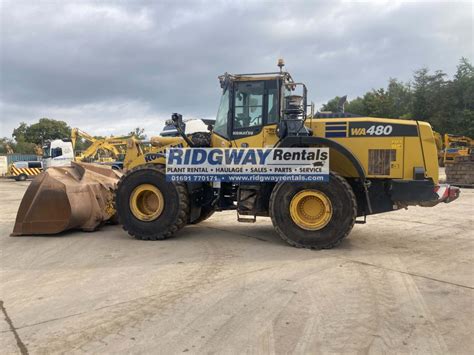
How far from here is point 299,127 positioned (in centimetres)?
703

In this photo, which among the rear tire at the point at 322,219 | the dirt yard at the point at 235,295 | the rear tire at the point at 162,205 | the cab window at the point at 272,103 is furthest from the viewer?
the rear tire at the point at 162,205

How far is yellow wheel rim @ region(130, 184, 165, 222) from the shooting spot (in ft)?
24.6

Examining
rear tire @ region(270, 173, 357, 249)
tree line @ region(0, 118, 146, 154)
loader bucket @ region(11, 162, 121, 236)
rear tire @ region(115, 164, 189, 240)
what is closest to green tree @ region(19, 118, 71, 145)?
tree line @ region(0, 118, 146, 154)

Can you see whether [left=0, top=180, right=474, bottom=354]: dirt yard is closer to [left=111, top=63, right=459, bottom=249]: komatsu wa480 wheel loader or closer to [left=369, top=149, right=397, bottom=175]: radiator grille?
[left=111, top=63, right=459, bottom=249]: komatsu wa480 wheel loader

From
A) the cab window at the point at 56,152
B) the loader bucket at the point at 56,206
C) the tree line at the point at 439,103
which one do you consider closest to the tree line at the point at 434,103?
the tree line at the point at 439,103

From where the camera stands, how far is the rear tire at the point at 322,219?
654cm

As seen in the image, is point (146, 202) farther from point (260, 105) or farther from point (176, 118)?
point (260, 105)

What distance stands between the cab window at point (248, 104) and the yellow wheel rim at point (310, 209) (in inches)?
60.6

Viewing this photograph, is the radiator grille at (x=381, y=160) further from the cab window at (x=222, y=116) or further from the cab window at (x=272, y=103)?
the cab window at (x=222, y=116)

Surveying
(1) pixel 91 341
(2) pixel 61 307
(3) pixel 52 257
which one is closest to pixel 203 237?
(3) pixel 52 257

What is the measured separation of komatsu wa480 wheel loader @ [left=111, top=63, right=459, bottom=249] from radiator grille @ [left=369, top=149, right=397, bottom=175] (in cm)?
2

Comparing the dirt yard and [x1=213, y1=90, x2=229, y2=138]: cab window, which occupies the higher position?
[x1=213, y1=90, x2=229, y2=138]: cab window

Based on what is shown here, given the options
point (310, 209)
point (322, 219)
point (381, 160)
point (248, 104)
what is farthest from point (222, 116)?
point (381, 160)

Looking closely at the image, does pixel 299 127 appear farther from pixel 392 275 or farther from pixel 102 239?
pixel 102 239
